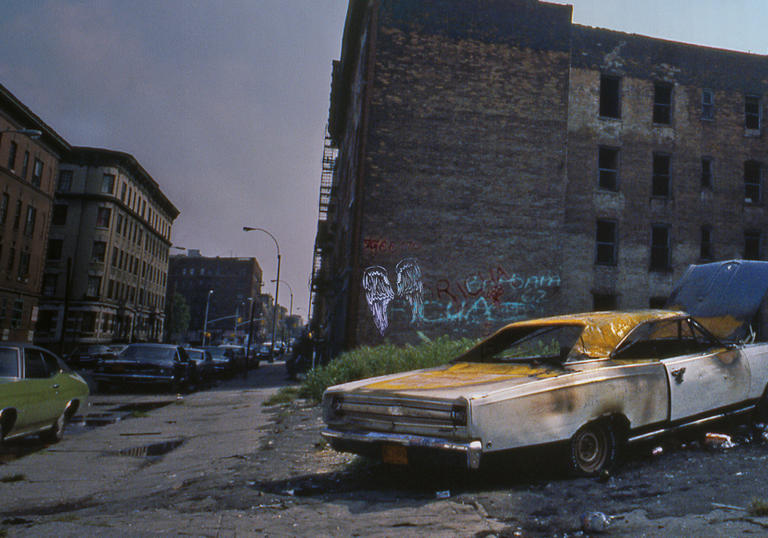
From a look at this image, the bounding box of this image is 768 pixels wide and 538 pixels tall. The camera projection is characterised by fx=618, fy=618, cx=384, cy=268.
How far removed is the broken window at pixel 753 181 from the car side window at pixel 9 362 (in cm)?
2653

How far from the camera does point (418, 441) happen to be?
477 cm

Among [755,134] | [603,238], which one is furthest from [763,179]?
[603,238]

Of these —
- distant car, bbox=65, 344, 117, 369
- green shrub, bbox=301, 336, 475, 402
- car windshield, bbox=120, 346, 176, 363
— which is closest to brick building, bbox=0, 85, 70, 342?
distant car, bbox=65, 344, 117, 369

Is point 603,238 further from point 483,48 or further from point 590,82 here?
point 483,48

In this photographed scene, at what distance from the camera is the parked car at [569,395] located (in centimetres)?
473

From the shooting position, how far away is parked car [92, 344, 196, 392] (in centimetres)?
1611

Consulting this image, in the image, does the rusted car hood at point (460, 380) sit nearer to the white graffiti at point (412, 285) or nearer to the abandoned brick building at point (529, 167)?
the abandoned brick building at point (529, 167)

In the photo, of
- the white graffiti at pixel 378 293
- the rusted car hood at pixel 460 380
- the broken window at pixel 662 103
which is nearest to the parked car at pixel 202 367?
the white graffiti at pixel 378 293

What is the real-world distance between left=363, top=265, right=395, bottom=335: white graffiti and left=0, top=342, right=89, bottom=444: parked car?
478 inches

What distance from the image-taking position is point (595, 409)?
5.12 meters

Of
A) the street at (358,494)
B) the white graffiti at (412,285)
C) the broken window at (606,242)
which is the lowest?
the street at (358,494)

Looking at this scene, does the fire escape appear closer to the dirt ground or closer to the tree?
the dirt ground

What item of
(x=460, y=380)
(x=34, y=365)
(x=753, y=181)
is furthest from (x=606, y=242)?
(x=34, y=365)

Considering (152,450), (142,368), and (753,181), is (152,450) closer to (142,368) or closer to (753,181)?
(142,368)
